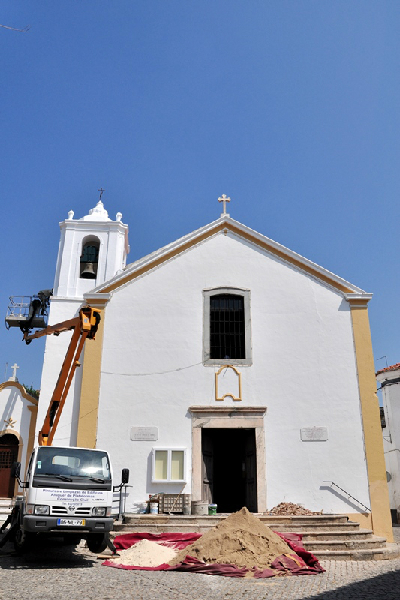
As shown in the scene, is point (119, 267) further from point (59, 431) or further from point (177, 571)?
point (177, 571)

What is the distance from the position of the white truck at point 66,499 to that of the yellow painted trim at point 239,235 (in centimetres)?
714

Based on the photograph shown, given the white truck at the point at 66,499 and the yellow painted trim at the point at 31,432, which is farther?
the yellow painted trim at the point at 31,432

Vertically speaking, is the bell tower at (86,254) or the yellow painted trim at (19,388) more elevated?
the bell tower at (86,254)

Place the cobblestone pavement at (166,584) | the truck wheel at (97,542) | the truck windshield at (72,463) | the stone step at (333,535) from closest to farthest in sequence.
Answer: the cobblestone pavement at (166,584), the truck wheel at (97,542), the truck windshield at (72,463), the stone step at (333,535)

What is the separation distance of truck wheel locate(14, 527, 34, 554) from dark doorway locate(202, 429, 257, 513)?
18.1 ft

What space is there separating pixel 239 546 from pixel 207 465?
5.36 m

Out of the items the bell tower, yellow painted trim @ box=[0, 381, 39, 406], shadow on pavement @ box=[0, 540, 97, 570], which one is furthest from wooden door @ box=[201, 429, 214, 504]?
the bell tower

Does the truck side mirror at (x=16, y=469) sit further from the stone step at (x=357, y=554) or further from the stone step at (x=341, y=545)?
the stone step at (x=357, y=554)

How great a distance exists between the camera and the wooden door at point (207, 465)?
1538cm

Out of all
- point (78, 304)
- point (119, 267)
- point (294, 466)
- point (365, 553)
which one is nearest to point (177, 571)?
point (365, 553)

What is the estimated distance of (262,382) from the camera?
631 inches

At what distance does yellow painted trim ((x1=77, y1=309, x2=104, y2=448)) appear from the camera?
1542cm

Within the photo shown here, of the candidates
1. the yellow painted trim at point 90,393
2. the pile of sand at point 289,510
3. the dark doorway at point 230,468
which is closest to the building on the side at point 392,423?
the dark doorway at point 230,468

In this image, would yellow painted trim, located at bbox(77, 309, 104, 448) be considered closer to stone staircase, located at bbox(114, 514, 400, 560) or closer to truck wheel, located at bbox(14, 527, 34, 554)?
stone staircase, located at bbox(114, 514, 400, 560)
